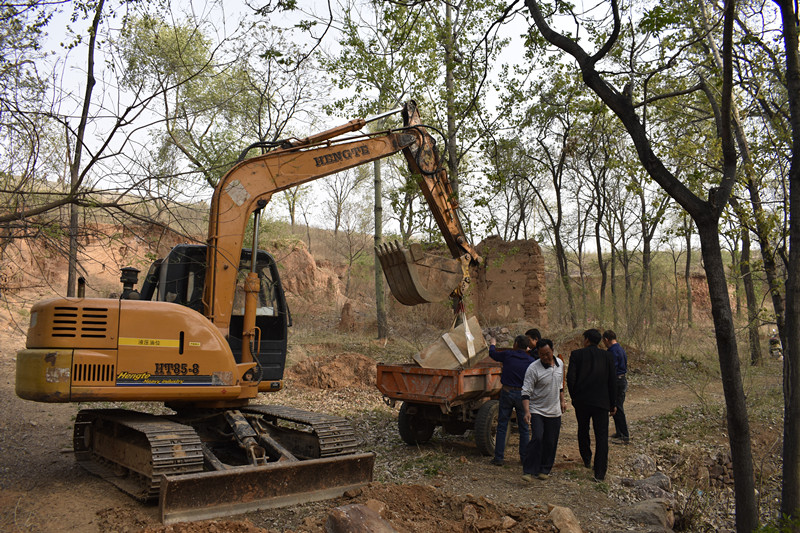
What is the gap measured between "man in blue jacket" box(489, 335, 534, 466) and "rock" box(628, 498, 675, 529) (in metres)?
2.03

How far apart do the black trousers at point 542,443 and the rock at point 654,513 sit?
1.38 metres

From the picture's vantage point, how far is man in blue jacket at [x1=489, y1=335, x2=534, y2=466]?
8.39m

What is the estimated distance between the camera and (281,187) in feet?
25.9

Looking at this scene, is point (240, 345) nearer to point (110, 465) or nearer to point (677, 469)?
point (110, 465)

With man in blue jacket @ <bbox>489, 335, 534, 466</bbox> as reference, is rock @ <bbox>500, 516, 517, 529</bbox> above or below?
below

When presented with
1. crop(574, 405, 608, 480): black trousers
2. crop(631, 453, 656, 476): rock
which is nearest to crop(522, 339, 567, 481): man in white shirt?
crop(574, 405, 608, 480): black trousers

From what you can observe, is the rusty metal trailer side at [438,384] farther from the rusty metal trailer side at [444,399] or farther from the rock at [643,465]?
the rock at [643,465]

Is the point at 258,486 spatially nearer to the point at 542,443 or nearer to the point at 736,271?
the point at 542,443

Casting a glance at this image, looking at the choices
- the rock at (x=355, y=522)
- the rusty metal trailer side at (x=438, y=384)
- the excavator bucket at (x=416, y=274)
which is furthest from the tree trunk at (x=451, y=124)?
the rock at (x=355, y=522)

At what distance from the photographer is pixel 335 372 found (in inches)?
652

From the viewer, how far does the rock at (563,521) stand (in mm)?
5481

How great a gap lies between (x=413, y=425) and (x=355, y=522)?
15.5ft

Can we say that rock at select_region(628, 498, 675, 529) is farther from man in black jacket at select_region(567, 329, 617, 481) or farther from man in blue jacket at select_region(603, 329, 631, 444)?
man in blue jacket at select_region(603, 329, 631, 444)

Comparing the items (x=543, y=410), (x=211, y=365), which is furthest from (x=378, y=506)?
(x=543, y=410)
